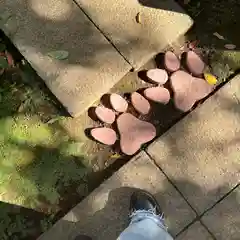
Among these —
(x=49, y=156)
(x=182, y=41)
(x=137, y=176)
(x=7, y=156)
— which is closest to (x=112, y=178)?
(x=137, y=176)

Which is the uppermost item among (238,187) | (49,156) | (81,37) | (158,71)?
(81,37)

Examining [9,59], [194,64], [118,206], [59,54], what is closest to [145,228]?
[118,206]

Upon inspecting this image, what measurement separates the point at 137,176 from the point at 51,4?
1.10m

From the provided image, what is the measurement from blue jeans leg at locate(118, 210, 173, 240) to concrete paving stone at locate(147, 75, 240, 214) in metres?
0.24

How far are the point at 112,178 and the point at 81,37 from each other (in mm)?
820

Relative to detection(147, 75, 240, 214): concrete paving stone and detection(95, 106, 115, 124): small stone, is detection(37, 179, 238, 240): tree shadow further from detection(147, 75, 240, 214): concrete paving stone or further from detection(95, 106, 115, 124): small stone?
detection(95, 106, 115, 124): small stone

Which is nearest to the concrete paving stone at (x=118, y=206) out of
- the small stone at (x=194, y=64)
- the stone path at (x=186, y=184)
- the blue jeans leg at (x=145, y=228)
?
the stone path at (x=186, y=184)

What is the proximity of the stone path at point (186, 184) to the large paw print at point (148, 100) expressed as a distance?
0.08 m

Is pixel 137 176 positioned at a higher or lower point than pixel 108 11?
lower

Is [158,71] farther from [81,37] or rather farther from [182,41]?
[81,37]

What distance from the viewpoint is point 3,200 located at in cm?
370

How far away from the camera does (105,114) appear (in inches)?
146

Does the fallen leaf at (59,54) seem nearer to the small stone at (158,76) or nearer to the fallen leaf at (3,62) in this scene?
the fallen leaf at (3,62)

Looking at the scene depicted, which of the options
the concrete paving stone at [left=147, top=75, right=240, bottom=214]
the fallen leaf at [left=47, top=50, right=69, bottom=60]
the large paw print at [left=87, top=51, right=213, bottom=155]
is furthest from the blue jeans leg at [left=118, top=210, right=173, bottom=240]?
the fallen leaf at [left=47, top=50, right=69, bottom=60]
